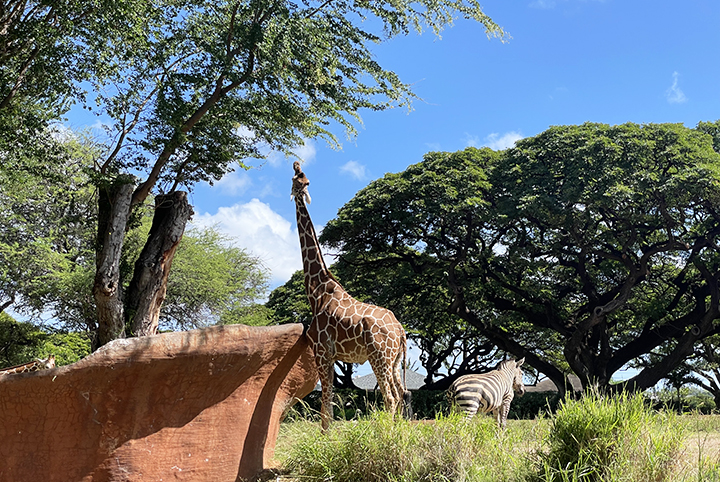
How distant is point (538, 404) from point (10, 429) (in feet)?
60.5

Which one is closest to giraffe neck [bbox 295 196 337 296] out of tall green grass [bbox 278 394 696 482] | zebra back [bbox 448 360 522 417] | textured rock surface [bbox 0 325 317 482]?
textured rock surface [bbox 0 325 317 482]

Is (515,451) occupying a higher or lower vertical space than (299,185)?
lower

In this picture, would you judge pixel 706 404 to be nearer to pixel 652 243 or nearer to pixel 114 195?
pixel 652 243

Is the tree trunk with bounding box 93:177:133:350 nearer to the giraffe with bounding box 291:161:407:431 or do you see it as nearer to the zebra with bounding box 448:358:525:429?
the giraffe with bounding box 291:161:407:431

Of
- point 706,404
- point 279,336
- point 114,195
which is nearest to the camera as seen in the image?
point 279,336

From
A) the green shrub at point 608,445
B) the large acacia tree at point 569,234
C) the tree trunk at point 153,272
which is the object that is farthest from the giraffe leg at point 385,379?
the large acacia tree at point 569,234

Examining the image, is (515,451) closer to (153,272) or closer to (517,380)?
(517,380)

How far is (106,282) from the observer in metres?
10.3

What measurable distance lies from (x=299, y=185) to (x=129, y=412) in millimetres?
3033

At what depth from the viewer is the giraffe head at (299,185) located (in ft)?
21.4

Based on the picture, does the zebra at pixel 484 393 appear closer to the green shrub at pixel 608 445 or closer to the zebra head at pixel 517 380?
the zebra head at pixel 517 380

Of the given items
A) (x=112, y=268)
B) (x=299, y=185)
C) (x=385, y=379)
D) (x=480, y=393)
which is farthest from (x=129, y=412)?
(x=112, y=268)

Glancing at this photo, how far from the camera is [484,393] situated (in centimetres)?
827

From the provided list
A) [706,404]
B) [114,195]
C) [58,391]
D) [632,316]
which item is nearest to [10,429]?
[58,391]
